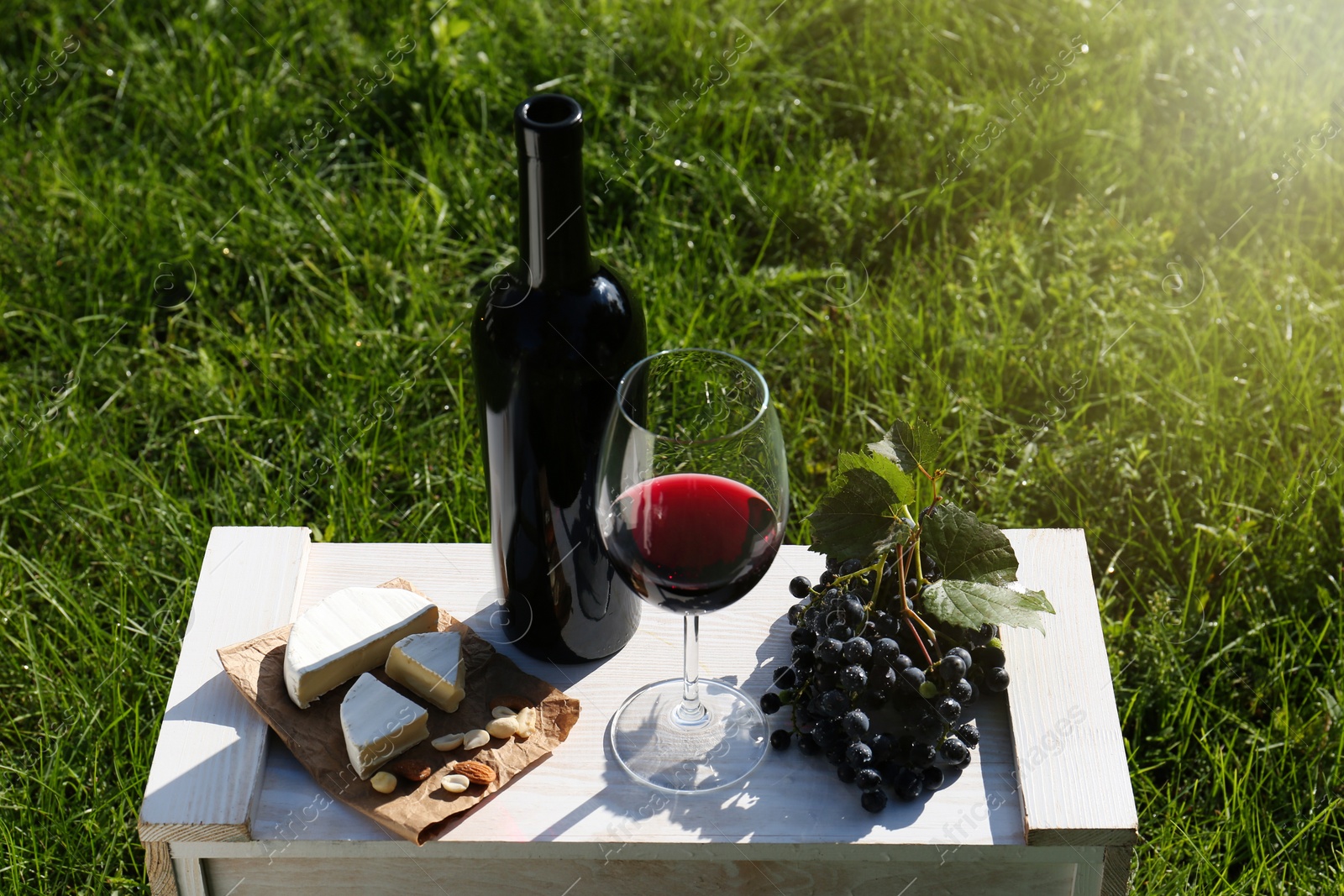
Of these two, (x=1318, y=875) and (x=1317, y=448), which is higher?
(x=1317, y=448)

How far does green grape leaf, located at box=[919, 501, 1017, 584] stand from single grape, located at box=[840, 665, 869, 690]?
0.17m

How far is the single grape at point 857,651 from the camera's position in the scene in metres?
1.48

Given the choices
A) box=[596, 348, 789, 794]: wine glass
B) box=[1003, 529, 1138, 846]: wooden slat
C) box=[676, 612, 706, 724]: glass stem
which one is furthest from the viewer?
box=[676, 612, 706, 724]: glass stem

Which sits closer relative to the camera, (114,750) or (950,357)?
(114,750)

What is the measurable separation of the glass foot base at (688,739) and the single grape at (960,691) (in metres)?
0.24

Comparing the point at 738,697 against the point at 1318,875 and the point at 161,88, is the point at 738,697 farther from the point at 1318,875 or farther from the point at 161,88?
the point at 161,88

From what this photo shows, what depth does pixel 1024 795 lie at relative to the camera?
146 centimetres

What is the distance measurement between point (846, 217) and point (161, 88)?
73.4 inches

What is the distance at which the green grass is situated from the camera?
90.1 inches

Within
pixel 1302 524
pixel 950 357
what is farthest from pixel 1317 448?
pixel 950 357

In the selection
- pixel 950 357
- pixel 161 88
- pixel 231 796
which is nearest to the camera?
pixel 231 796

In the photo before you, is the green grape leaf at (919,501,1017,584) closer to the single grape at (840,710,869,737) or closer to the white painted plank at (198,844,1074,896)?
the single grape at (840,710,869,737)

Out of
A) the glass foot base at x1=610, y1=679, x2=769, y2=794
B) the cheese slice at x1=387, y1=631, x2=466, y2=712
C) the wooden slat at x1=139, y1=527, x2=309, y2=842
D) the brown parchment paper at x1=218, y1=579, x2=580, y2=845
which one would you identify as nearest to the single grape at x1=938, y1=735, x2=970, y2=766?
the glass foot base at x1=610, y1=679, x2=769, y2=794

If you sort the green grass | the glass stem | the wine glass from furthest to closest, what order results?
the green grass < the glass stem < the wine glass
